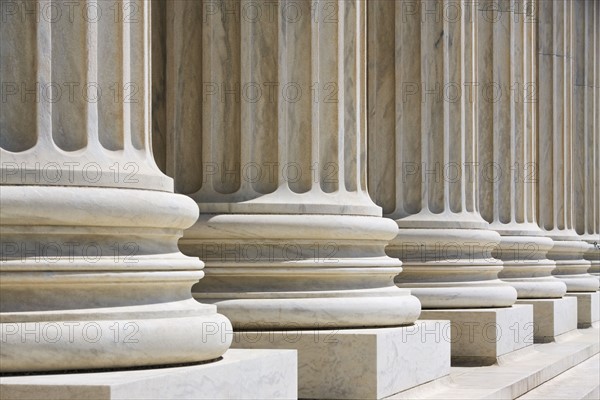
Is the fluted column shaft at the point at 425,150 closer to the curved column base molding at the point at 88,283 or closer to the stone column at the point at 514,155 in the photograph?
the stone column at the point at 514,155

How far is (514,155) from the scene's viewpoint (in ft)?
270

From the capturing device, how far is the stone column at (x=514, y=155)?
79.2 meters

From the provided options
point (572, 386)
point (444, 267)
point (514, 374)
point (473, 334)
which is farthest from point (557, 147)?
point (514, 374)

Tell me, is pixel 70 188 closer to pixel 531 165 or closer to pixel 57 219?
pixel 57 219

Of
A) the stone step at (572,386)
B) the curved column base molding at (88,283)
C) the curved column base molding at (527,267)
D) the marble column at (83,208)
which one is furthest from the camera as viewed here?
the curved column base molding at (527,267)

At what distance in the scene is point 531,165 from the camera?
84.8 metres

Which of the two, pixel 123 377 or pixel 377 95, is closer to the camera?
pixel 123 377

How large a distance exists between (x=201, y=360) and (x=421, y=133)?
32982 millimetres

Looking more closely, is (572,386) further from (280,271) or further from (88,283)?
(88,283)

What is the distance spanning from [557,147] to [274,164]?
57.4 metres

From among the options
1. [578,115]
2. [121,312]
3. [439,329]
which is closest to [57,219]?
[121,312]

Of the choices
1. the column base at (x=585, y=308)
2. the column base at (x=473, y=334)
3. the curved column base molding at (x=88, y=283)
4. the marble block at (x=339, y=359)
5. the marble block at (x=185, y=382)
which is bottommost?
the column base at (x=585, y=308)

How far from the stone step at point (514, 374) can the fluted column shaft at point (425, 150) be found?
160 inches

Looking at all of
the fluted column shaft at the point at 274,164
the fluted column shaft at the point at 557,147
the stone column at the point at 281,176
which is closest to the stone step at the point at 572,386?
the stone column at the point at 281,176
